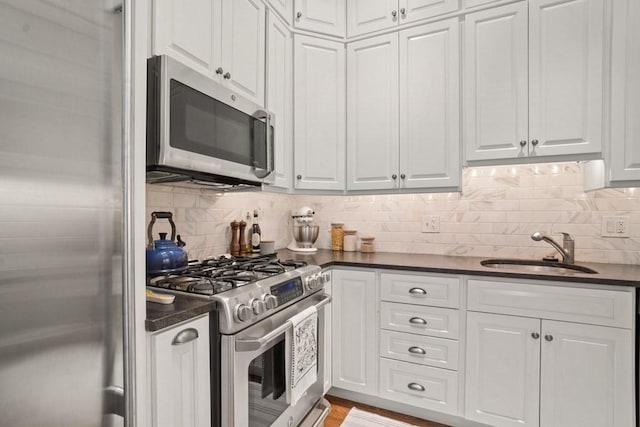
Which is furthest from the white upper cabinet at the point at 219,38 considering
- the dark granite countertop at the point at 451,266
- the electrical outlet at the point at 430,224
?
the electrical outlet at the point at 430,224

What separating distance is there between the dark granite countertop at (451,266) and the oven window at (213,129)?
82 centimetres

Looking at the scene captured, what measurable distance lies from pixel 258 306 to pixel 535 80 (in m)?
2.03

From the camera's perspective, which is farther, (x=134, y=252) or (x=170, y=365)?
(x=170, y=365)

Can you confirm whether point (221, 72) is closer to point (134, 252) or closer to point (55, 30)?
point (55, 30)

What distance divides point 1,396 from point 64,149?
52cm

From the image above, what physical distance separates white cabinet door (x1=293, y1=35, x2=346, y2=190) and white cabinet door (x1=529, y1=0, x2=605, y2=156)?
1224 mm

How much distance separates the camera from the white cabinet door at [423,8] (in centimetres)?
221

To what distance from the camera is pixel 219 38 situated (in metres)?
1.69

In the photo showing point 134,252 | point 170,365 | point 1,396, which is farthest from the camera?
point 170,365

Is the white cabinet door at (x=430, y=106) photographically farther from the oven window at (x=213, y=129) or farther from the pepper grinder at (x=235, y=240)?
the pepper grinder at (x=235, y=240)

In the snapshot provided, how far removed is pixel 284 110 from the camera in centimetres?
233

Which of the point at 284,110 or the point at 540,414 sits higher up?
the point at 284,110

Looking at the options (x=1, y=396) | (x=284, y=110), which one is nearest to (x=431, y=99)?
(x=284, y=110)

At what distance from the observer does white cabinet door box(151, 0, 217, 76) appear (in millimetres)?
1347
